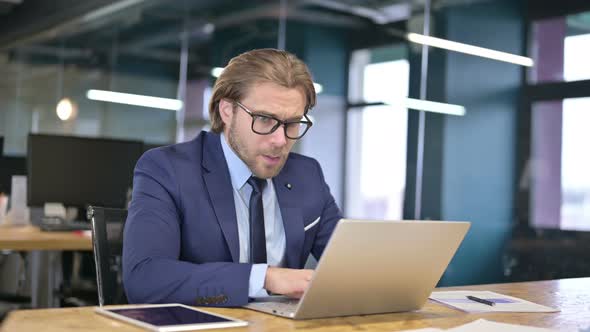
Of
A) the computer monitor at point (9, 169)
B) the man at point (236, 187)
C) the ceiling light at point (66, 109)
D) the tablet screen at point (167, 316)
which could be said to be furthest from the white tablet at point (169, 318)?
the ceiling light at point (66, 109)

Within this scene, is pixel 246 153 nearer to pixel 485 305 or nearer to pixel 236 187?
pixel 236 187

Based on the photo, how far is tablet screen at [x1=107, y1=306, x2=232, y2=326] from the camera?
1.46 metres

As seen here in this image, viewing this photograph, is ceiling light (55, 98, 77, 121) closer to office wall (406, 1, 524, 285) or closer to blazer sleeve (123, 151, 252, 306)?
office wall (406, 1, 524, 285)

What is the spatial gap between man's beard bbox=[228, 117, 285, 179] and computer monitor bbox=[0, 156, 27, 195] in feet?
10.4

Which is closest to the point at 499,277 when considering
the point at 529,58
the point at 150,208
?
the point at 529,58

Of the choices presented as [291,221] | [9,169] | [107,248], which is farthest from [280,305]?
[9,169]

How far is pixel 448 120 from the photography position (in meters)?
5.83

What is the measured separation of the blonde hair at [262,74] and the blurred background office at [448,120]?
2519 millimetres

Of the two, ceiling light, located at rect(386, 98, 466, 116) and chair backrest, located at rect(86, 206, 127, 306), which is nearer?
chair backrest, located at rect(86, 206, 127, 306)

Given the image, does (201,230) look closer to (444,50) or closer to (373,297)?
(373,297)

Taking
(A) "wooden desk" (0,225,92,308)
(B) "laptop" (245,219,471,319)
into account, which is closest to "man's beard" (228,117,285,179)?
(B) "laptop" (245,219,471,319)

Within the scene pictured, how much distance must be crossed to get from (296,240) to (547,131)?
138 inches

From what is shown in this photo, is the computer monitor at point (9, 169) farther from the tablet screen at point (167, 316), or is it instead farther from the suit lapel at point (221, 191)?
the tablet screen at point (167, 316)

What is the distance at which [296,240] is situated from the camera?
7.33ft
